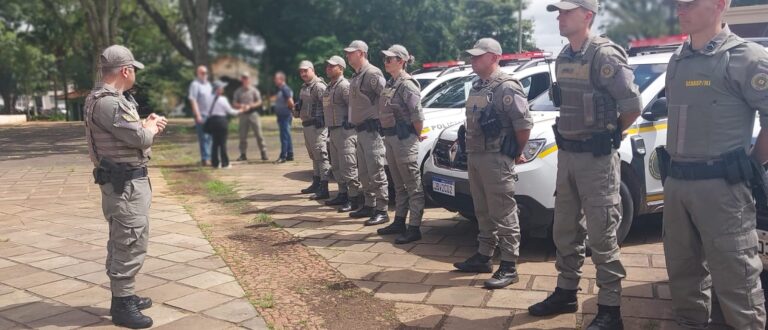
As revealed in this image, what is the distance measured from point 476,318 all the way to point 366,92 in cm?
307

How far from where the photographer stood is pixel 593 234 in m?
3.58

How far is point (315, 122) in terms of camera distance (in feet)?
26.6

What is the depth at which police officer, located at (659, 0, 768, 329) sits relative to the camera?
113 inches

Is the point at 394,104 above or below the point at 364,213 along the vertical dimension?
above

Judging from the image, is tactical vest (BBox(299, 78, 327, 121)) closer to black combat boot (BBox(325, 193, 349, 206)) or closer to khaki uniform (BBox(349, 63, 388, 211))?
black combat boot (BBox(325, 193, 349, 206))

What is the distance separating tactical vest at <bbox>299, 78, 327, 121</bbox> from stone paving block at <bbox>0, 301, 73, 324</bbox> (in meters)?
4.40

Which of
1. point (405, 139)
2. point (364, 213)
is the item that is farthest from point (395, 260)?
point (364, 213)

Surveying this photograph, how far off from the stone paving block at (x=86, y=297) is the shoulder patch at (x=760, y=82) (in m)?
4.07

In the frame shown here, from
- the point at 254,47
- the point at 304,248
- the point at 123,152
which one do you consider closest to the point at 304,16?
the point at 254,47

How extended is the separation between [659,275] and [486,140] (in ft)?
5.30

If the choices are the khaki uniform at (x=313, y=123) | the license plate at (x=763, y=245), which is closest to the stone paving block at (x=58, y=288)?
the khaki uniform at (x=313, y=123)

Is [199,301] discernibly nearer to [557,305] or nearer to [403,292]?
[403,292]

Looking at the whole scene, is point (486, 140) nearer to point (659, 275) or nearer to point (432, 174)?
point (432, 174)

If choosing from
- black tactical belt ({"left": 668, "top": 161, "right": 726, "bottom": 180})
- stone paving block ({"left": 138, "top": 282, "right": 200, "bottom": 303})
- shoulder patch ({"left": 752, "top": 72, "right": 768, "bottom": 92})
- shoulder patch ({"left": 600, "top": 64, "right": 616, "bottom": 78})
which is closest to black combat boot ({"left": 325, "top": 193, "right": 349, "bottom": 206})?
stone paving block ({"left": 138, "top": 282, "right": 200, "bottom": 303})
